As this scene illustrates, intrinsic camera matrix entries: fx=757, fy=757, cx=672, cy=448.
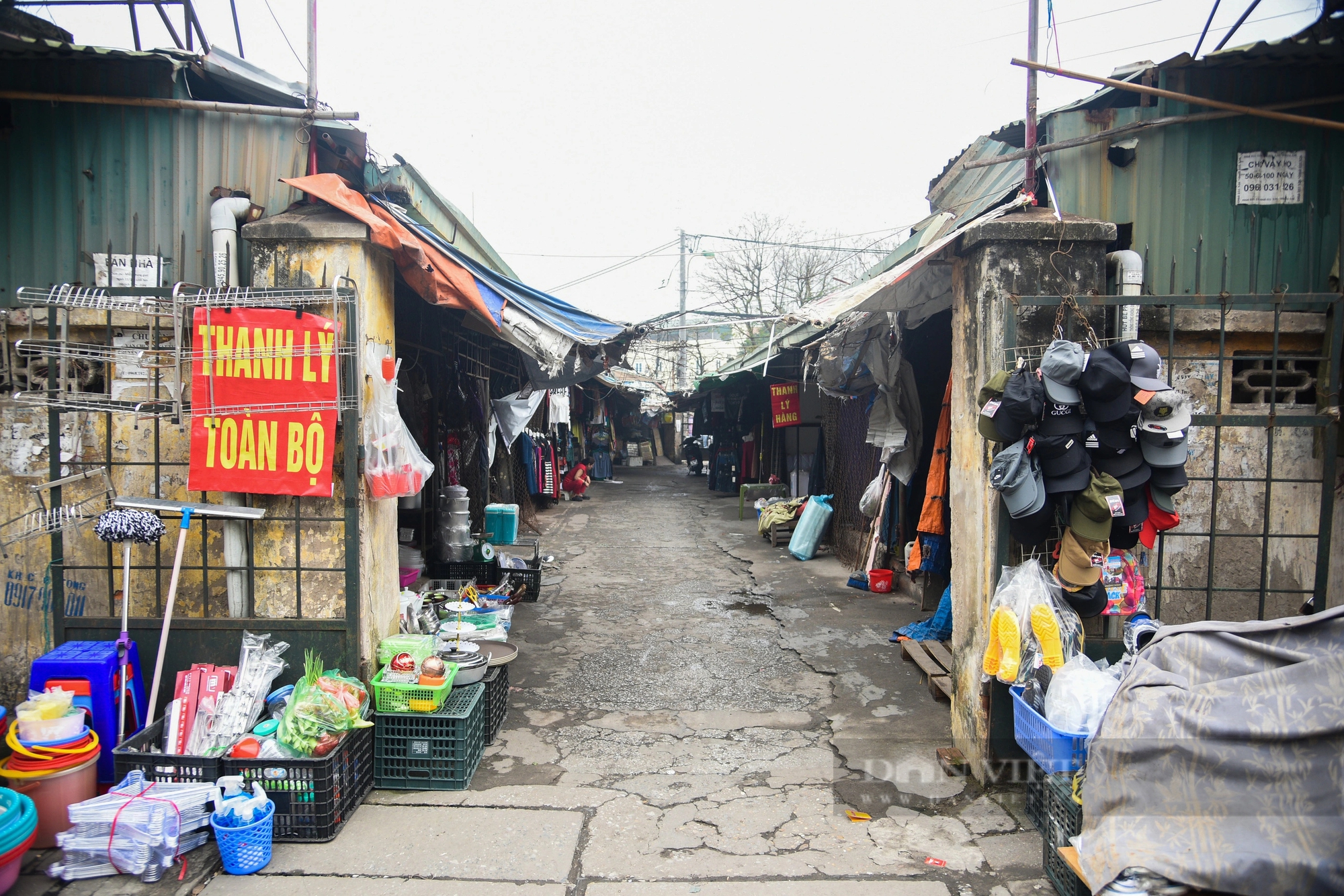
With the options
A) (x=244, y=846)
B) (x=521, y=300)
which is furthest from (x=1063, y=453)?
(x=244, y=846)

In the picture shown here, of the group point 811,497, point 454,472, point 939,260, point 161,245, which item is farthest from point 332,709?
point 811,497

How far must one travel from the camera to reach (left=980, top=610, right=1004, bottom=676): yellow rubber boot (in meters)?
4.17

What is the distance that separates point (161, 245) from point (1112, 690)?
6.08 metres

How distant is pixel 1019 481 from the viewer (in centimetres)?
399

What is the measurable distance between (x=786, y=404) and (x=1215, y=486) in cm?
968

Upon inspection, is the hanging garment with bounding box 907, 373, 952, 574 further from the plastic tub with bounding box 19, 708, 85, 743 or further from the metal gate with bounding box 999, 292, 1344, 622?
the plastic tub with bounding box 19, 708, 85, 743

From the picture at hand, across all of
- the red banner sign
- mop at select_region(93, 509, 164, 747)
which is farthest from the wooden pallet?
the red banner sign

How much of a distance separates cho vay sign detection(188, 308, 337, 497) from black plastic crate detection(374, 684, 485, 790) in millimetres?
1430

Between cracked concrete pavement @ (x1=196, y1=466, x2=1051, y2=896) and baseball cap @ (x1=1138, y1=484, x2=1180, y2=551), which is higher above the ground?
baseball cap @ (x1=1138, y1=484, x2=1180, y2=551)

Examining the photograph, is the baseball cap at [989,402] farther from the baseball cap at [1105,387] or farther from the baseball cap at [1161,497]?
the baseball cap at [1161,497]

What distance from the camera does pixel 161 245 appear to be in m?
4.84

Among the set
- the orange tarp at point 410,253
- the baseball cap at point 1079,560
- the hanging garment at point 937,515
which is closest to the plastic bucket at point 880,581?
the hanging garment at point 937,515

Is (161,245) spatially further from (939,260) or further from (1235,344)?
(1235,344)

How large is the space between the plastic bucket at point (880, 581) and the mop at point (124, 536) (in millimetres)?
7465
